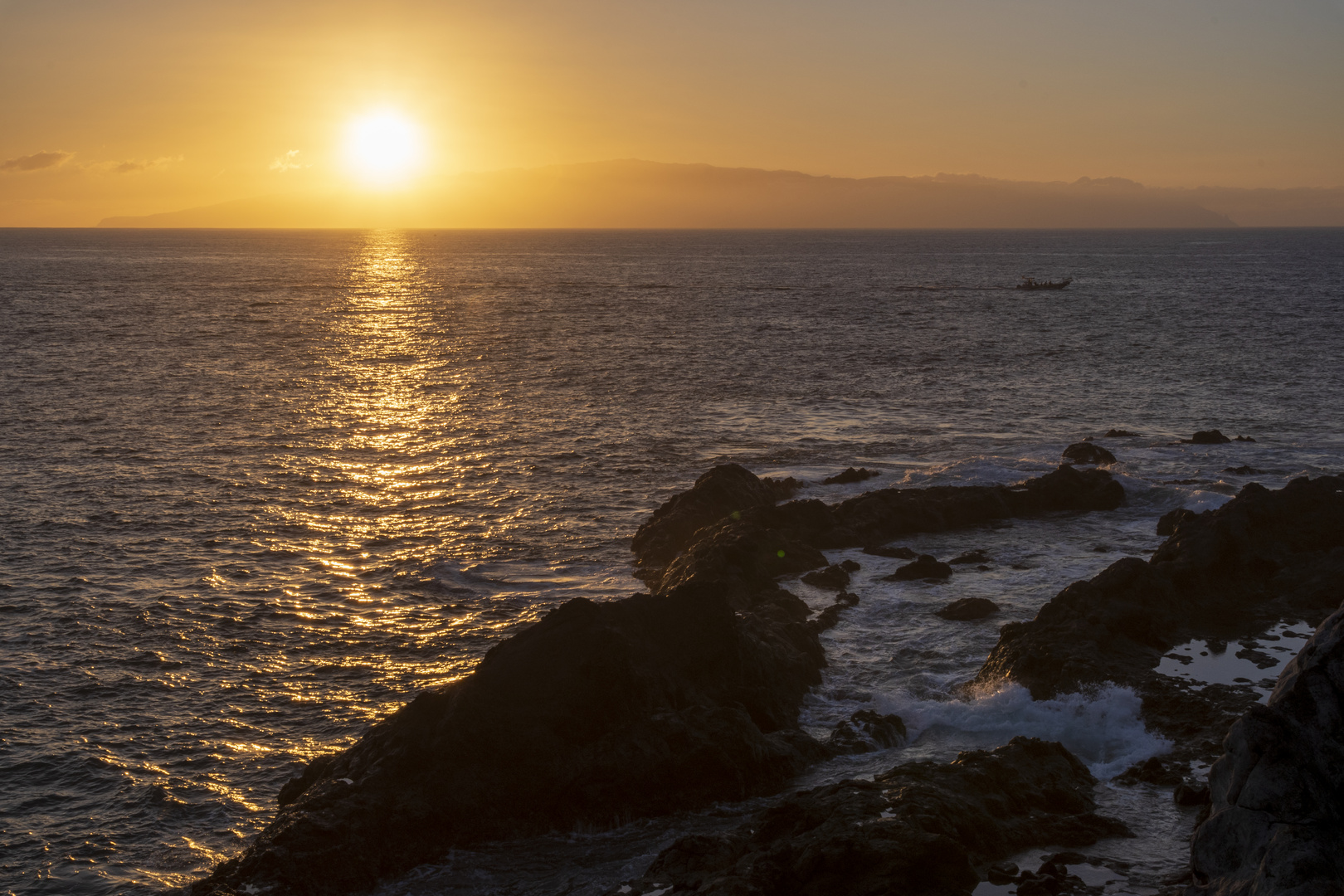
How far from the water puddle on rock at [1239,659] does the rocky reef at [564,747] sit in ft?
20.9

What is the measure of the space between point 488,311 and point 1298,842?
343ft

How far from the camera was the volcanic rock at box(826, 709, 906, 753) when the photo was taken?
56.7 ft

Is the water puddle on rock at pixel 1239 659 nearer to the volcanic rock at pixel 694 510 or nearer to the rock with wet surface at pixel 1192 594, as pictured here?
the rock with wet surface at pixel 1192 594

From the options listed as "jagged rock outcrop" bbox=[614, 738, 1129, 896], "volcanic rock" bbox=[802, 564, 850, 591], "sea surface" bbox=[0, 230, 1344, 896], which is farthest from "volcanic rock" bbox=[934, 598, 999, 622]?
"jagged rock outcrop" bbox=[614, 738, 1129, 896]

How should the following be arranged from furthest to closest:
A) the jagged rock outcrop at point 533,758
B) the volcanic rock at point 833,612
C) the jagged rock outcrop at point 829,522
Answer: the jagged rock outcrop at point 829,522 < the volcanic rock at point 833,612 < the jagged rock outcrop at point 533,758

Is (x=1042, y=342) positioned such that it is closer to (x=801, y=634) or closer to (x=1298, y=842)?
(x=801, y=634)

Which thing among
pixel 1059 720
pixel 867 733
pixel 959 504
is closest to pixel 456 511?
pixel 959 504

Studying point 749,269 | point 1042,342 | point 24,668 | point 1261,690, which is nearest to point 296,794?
point 24,668

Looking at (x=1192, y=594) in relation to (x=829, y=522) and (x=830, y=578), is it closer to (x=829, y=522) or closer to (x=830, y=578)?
(x=830, y=578)

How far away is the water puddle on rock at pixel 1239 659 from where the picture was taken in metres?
18.8

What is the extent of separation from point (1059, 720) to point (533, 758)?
923 centimetres

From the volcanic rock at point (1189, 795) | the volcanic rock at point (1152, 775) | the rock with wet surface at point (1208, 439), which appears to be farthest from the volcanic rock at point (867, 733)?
the rock with wet surface at point (1208, 439)

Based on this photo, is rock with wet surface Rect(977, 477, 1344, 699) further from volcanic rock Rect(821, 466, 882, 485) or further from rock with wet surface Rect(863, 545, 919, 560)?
volcanic rock Rect(821, 466, 882, 485)

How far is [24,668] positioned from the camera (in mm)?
21797
